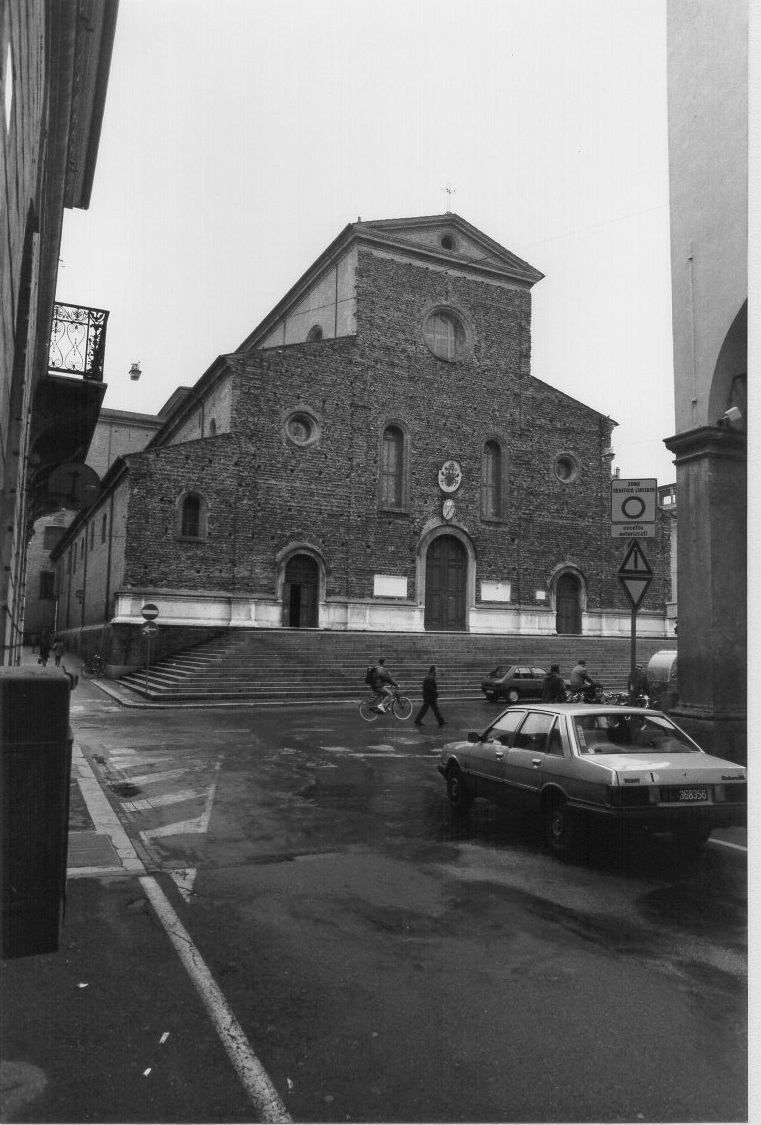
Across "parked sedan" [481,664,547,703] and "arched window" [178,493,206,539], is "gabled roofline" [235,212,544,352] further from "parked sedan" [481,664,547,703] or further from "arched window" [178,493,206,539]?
"parked sedan" [481,664,547,703]

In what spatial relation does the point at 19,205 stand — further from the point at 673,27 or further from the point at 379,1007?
the point at 673,27

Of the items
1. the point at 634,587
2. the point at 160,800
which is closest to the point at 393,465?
the point at 634,587

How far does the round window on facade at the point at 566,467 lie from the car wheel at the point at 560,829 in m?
29.8

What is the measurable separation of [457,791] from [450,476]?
987 inches

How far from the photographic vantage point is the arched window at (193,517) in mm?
28562

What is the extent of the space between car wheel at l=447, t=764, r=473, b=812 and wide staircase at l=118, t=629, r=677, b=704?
13479 millimetres

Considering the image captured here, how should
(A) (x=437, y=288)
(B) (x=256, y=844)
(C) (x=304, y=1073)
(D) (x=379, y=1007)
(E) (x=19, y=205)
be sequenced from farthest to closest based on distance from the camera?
(A) (x=437, y=288)
(B) (x=256, y=844)
(E) (x=19, y=205)
(D) (x=379, y=1007)
(C) (x=304, y=1073)

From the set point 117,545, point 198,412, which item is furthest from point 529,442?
point 117,545

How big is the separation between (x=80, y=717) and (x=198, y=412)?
63.1ft

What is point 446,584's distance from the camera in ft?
109

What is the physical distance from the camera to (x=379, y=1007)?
4.07m

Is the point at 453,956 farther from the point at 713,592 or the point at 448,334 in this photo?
the point at 448,334

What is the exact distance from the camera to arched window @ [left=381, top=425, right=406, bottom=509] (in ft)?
107

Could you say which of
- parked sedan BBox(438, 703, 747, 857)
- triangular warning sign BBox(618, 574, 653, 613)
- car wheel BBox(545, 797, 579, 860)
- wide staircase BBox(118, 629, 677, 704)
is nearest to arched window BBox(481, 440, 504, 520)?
wide staircase BBox(118, 629, 677, 704)
